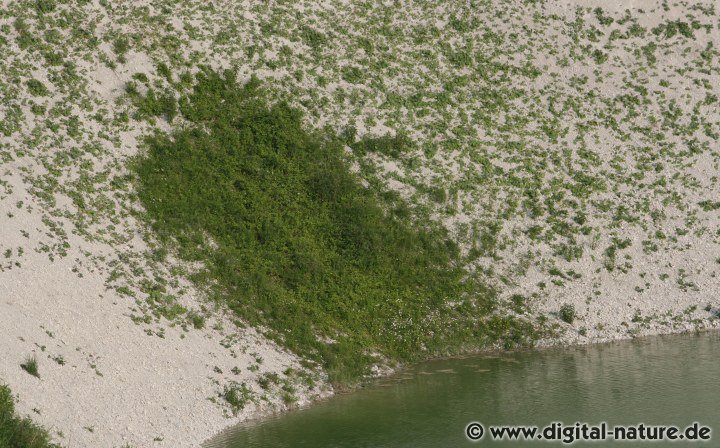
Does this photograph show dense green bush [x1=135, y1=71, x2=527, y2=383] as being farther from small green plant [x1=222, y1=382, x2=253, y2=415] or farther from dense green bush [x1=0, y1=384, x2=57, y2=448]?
dense green bush [x1=0, y1=384, x2=57, y2=448]

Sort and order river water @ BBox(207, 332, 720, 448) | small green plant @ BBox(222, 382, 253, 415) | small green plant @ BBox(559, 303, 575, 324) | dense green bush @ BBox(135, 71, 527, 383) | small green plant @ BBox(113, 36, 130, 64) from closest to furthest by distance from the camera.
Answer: river water @ BBox(207, 332, 720, 448), small green plant @ BBox(222, 382, 253, 415), dense green bush @ BBox(135, 71, 527, 383), small green plant @ BBox(559, 303, 575, 324), small green plant @ BBox(113, 36, 130, 64)

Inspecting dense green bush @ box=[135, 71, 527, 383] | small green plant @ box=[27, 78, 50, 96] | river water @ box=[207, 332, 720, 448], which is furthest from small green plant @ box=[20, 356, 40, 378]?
small green plant @ box=[27, 78, 50, 96]

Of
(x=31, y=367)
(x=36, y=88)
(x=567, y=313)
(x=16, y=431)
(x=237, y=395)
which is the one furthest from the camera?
(x=36, y=88)

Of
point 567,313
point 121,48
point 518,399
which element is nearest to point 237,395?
point 518,399

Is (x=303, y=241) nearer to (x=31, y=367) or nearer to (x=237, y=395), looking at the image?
(x=237, y=395)

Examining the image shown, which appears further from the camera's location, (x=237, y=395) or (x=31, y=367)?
(x=237, y=395)

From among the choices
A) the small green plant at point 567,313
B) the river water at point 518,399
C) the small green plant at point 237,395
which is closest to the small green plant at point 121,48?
the small green plant at point 237,395

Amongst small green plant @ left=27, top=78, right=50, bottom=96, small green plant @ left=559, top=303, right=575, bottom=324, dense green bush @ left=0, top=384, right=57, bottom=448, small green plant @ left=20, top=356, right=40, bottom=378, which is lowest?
dense green bush @ left=0, top=384, right=57, bottom=448
